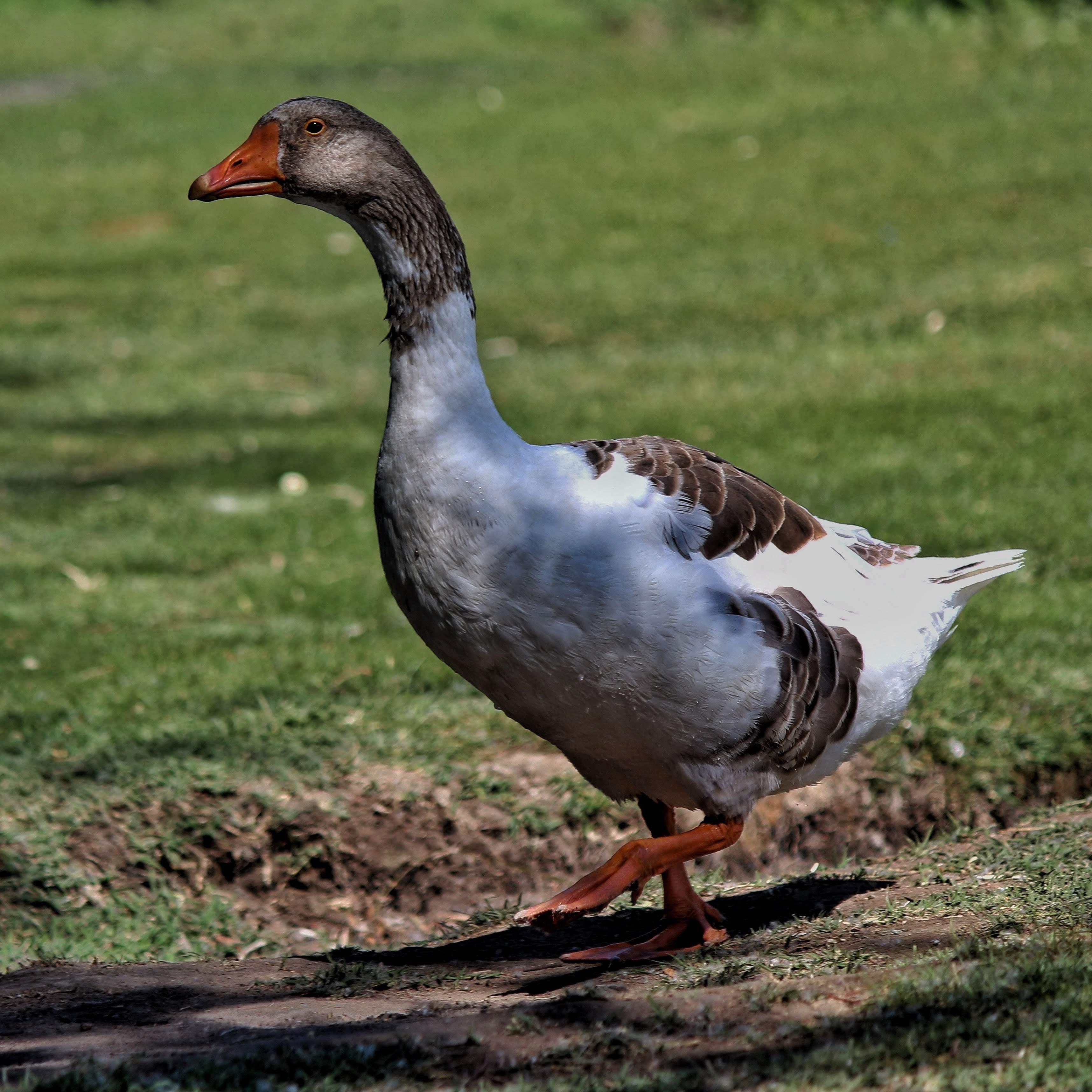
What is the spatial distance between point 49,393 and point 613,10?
12.7 meters

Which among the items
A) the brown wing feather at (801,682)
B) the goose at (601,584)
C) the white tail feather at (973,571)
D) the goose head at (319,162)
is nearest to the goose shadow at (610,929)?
the goose at (601,584)

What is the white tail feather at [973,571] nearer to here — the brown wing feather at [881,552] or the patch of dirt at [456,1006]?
the brown wing feather at [881,552]

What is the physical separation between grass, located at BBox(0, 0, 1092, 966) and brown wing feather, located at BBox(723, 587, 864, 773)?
1.35m

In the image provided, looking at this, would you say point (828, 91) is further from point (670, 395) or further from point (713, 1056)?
point (713, 1056)

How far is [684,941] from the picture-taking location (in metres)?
3.91

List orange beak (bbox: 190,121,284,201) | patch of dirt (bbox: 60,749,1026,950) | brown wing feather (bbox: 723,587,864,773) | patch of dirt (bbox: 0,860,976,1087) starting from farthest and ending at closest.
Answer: patch of dirt (bbox: 60,749,1026,950) → orange beak (bbox: 190,121,284,201) → brown wing feather (bbox: 723,587,864,773) → patch of dirt (bbox: 0,860,976,1087)

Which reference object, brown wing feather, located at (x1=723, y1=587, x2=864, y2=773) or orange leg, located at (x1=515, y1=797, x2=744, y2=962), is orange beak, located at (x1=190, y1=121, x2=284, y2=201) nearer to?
brown wing feather, located at (x1=723, y1=587, x2=864, y2=773)

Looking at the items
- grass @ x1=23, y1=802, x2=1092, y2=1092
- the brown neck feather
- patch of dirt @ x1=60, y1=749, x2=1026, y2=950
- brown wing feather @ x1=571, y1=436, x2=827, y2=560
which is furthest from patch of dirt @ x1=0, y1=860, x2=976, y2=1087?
A: the brown neck feather

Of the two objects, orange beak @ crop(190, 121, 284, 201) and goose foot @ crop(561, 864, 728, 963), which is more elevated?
orange beak @ crop(190, 121, 284, 201)

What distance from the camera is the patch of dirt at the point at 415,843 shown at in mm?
4836

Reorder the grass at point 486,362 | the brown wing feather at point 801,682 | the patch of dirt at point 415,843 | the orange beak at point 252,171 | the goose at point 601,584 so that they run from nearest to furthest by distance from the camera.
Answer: the goose at point 601,584 → the brown wing feather at point 801,682 → the orange beak at point 252,171 → the patch of dirt at point 415,843 → the grass at point 486,362

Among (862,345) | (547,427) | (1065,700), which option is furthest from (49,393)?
(1065,700)

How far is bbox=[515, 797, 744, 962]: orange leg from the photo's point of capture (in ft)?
11.7

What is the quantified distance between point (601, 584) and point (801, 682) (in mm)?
569
